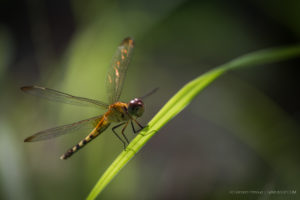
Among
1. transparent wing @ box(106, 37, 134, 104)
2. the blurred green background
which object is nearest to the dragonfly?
transparent wing @ box(106, 37, 134, 104)

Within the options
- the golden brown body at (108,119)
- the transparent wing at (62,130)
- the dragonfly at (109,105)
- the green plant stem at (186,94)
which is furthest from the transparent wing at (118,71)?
the green plant stem at (186,94)

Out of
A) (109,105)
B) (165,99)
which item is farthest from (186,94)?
(165,99)

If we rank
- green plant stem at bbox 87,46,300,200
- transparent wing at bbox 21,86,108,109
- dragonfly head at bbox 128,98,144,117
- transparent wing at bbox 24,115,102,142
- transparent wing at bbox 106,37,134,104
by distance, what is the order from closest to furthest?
green plant stem at bbox 87,46,300,200 → transparent wing at bbox 24,115,102,142 → transparent wing at bbox 21,86,108,109 → dragonfly head at bbox 128,98,144,117 → transparent wing at bbox 106,37,134,104

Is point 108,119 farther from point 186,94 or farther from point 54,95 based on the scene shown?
point 186,94

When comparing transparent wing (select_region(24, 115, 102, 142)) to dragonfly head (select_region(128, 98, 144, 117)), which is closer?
transparent wing (select_region(24, 115, 102, 142))

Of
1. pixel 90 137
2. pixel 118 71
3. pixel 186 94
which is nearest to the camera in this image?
pixel 186 94

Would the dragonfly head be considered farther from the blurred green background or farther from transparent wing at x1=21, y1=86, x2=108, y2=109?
the blurred green background

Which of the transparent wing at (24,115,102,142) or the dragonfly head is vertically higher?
the transparent wing at (24,115,102,142)

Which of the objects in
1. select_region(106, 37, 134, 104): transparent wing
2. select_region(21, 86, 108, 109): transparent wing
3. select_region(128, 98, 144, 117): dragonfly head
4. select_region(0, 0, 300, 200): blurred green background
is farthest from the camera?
select_region(0, 0, 300, 200): blurred green background
